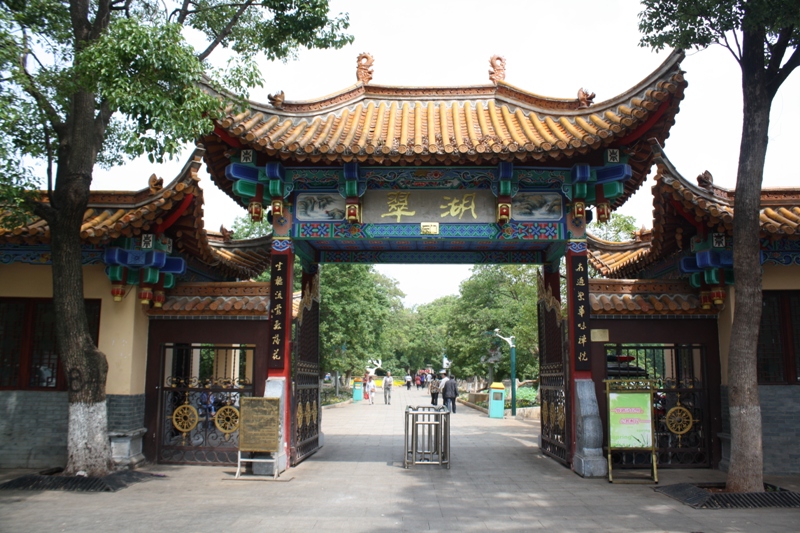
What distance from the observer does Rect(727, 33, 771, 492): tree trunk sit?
7.34 meters

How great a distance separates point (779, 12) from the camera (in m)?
7.03

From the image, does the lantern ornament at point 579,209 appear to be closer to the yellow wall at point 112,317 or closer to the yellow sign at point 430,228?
the yellow sign at point 430,228

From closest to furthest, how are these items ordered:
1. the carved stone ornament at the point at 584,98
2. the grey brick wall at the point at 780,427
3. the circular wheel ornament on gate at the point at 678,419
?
the grey brick wall at the point at 780,427 → the circular wheel ornament on gate at the point at 678,419 → the carved stone ornament at the point at 584,98

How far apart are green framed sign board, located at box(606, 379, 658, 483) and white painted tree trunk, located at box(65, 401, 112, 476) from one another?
6644 mm

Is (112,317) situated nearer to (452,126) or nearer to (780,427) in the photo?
(452,126)

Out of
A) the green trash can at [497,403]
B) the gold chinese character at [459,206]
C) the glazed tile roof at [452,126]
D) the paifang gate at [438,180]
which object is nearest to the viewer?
the glazed tile roof at [452,126]

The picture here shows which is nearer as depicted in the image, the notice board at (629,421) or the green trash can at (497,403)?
the notice board at (629,421)

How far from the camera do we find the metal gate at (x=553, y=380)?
31.4 feet

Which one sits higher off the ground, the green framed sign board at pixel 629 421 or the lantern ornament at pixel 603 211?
the lantern ornament at pixel 603 211

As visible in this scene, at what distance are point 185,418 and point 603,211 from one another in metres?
7.00

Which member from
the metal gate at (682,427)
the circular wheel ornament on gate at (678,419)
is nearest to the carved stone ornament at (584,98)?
the metal gate at (682,427)

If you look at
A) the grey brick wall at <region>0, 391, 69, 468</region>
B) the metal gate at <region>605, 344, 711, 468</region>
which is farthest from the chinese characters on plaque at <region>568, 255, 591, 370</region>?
the grey brick wall at <region>0, 391, 69, 468</region>

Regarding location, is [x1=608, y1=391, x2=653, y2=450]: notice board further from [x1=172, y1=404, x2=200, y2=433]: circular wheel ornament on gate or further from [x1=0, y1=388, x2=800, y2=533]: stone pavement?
[x1=172, y1=404, x2=200, y2=433]: circular wheel ornament on gate

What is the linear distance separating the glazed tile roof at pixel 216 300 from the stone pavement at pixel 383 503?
2305mm
